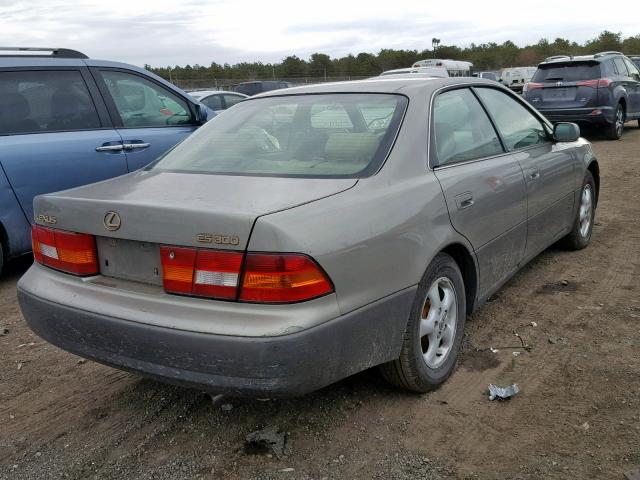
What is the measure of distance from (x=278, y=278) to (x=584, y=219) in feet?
12.9

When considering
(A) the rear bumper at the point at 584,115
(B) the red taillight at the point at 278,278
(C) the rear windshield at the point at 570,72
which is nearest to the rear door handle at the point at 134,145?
(B) the red taillight at the point at 278,278

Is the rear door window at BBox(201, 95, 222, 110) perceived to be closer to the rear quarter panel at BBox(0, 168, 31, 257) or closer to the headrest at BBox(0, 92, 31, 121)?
the headrest at BBox(0, 92, 31, 121)

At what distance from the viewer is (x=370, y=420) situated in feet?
9.16

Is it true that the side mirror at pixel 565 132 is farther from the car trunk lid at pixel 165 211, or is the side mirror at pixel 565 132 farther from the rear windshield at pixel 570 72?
the rear windshield at pixel 570 72

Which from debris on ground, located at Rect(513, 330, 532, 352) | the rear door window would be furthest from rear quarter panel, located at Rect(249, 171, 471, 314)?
the rear door window

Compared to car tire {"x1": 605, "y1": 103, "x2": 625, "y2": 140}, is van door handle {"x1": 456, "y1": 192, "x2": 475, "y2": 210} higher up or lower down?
higher up

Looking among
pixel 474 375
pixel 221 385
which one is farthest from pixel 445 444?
pixel 221 385

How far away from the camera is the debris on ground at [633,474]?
2.34m

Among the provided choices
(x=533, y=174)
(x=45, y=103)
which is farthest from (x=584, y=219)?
(x=45, y=103)

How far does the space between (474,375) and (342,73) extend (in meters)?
43.4

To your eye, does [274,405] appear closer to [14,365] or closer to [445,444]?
[445,444]

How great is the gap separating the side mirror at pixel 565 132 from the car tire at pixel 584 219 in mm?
635

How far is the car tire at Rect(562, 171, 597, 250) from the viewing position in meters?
5.09

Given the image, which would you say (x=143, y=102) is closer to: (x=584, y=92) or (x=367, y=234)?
(x=367, y=234)
